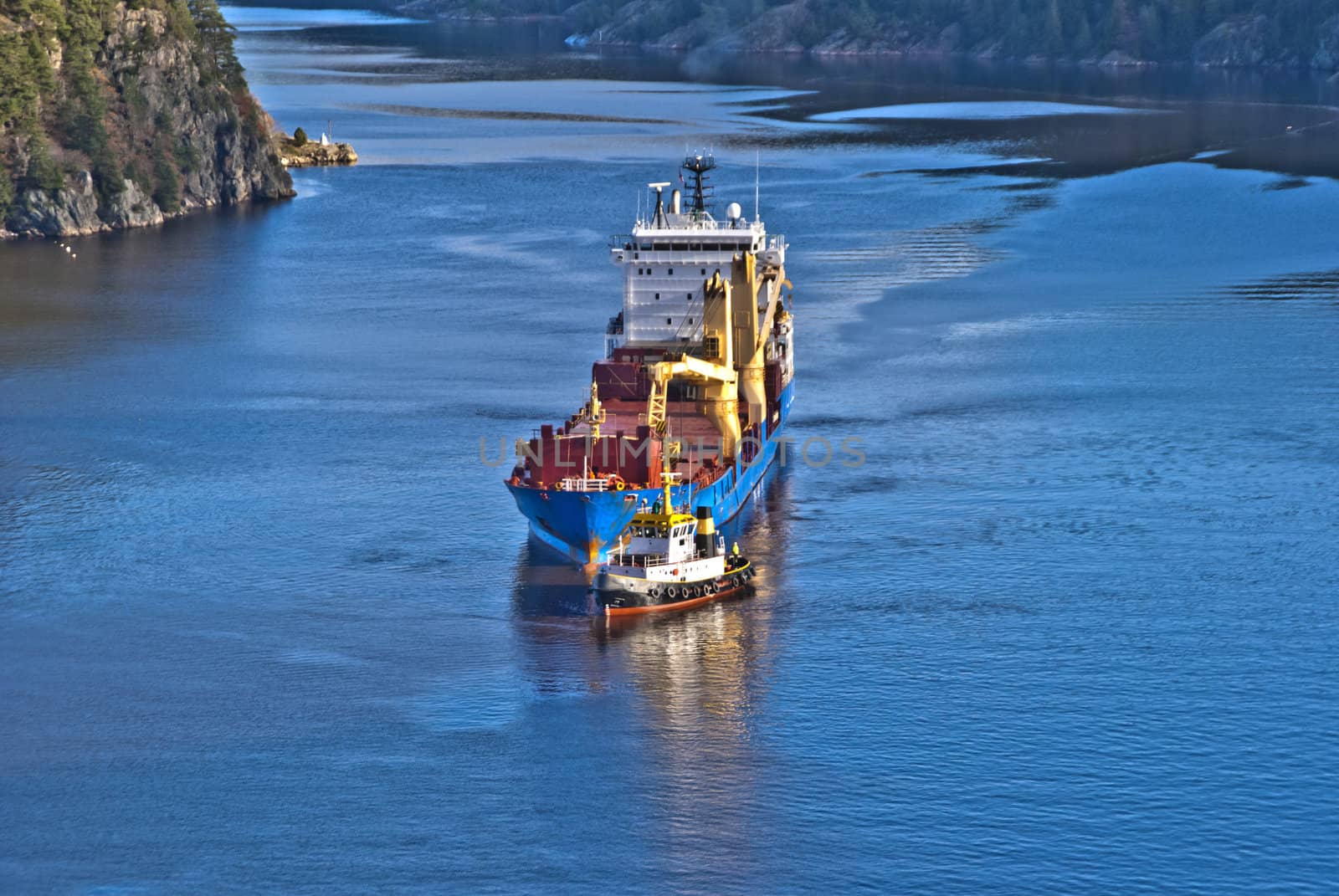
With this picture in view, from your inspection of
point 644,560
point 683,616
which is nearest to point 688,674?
point 683,616

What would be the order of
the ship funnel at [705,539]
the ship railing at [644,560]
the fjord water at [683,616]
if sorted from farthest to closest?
the ship funnel at [705,539], the ship railing at [644,560], the fjord water at [683,616]

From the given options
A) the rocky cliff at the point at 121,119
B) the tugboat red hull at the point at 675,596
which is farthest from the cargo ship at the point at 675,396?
the rocky cliff at the point at 121,119

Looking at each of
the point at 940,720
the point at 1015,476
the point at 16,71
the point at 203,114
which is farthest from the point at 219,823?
the point at 203,114

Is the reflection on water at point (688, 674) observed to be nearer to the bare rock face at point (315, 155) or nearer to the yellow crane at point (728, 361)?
the yellow crane at point (728, 361)

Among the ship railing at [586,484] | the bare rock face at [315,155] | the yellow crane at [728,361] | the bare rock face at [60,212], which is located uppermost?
the bare rock face at [315,155]

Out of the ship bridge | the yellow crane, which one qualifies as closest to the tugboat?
the yellow crane

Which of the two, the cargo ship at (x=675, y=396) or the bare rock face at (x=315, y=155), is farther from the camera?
the bare rock face at (x=315, y=155)
